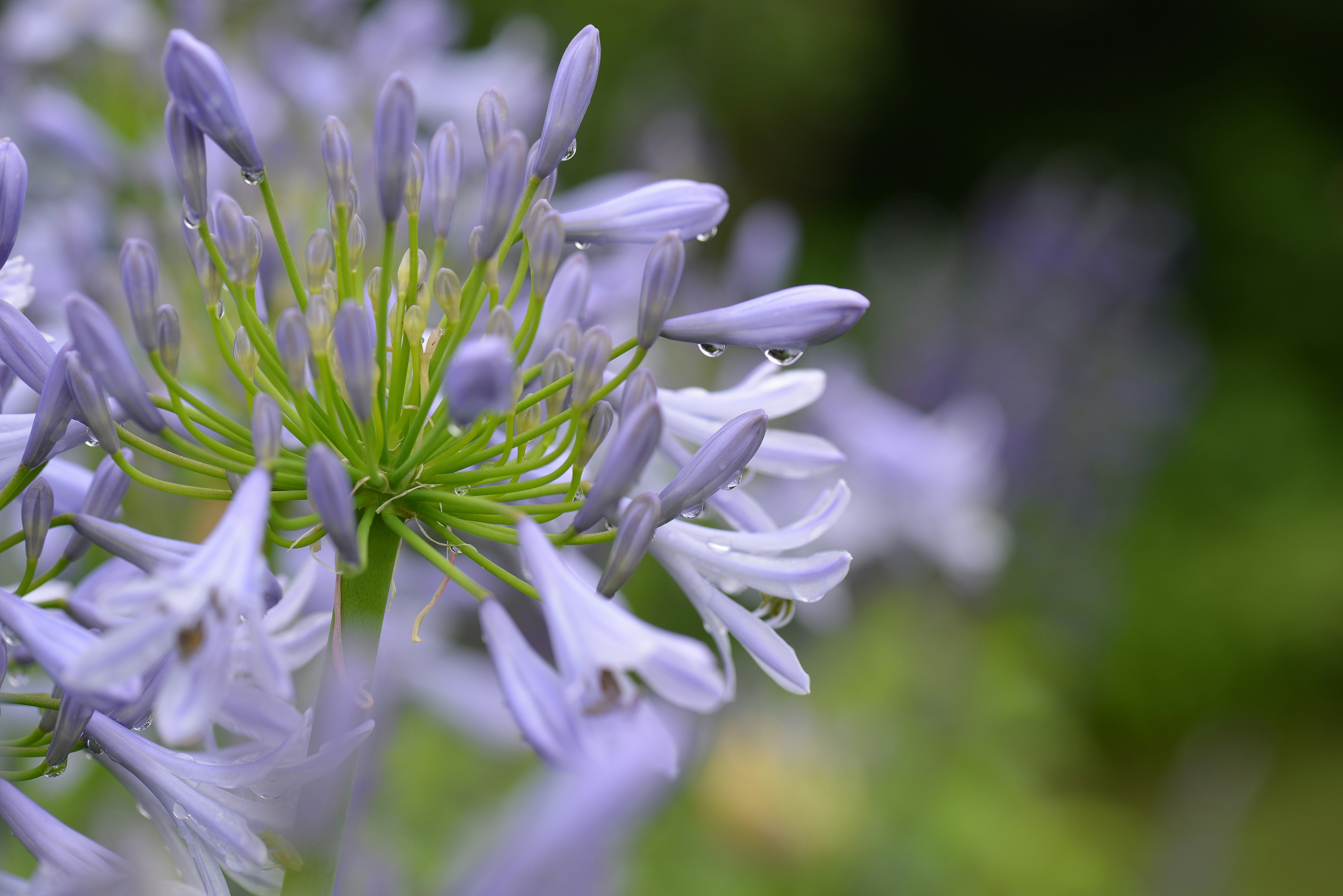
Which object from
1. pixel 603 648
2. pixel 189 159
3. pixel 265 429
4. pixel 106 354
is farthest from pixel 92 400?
pixel 603 648

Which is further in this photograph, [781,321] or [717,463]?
[781,321]

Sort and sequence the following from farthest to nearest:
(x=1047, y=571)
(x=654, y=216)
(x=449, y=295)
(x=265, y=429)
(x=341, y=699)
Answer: (x=1047, y=571) < (x=654, y=216) < (x=449, y=295) < (x=265, y=429) < (x=341, y=699)

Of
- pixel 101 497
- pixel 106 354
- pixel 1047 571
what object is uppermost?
A: pixel 106 354

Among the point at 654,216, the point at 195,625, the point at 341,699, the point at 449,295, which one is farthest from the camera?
the point at 654,216

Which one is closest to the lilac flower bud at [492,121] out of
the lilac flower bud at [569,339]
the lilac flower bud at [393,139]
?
the lilac flower bud at [393,139]

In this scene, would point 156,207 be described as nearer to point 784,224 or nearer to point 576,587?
point 784,224

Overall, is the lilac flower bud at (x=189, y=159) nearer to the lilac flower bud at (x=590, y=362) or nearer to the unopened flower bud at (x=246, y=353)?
the unopened flower bud at (x=246, y=353)

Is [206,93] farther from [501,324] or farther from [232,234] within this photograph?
[501,324]
